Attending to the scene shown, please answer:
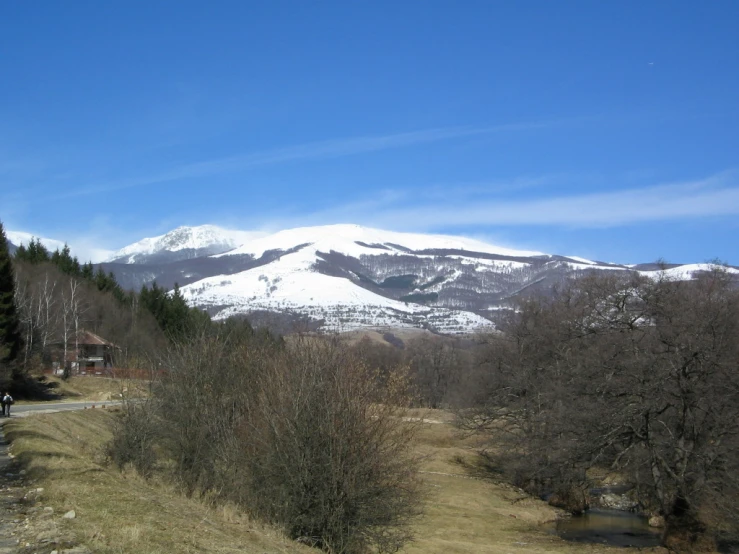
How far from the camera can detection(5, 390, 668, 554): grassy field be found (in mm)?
13602

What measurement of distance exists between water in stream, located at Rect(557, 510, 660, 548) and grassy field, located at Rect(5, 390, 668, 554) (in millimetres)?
1217

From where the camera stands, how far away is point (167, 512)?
16.2 metres

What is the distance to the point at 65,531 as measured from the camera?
498 inches

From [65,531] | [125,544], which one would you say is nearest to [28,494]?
[65,531]

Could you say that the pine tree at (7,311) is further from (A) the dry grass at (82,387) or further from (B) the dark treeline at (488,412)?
(A) the dry grass at (82,387)

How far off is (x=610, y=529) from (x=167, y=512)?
28.8 metres

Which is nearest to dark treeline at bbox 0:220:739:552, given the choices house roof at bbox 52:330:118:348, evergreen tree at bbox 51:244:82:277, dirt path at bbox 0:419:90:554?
dirt path at bbox 0:419:90:554

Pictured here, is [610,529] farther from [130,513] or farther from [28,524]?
[28,524]

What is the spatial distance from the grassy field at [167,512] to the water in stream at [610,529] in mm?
1217

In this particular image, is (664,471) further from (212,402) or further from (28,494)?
(28,494)

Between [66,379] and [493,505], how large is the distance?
4485 cm

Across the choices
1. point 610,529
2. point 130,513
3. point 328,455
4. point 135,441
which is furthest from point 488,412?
point 130,513

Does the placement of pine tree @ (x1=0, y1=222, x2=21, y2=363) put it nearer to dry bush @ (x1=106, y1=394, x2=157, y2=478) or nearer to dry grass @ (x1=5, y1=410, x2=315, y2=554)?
dry grass @ (x1=5, y1=410, x2=315, y2=554)

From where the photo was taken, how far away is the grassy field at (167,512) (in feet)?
44.6
